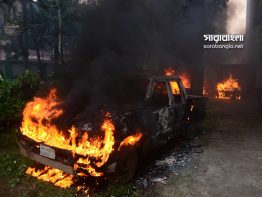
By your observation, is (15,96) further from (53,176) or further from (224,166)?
(224,166)

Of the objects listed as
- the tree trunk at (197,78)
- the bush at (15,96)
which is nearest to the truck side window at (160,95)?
the bush at (15,96)

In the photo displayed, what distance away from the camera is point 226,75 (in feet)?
58.2

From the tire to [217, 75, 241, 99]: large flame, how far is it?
12688 millimetres

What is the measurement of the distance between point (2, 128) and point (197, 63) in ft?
34.2

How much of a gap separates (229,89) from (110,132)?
46.0 ft

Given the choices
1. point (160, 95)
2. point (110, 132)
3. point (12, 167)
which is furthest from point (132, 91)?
point (12, 167)

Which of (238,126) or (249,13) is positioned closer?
(238,126)

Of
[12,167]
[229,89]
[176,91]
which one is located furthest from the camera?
[229,89]

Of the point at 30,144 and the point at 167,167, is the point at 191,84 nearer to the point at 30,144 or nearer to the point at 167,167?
the point at 167,167

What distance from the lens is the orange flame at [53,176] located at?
4.90 m

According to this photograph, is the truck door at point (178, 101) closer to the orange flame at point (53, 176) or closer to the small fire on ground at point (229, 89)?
the orange flame at point (53, 176)

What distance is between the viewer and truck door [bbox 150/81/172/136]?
19.1 ft

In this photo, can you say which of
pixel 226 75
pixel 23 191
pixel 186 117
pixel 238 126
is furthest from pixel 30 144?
pixel 226 75

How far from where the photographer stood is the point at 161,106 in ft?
20.2
